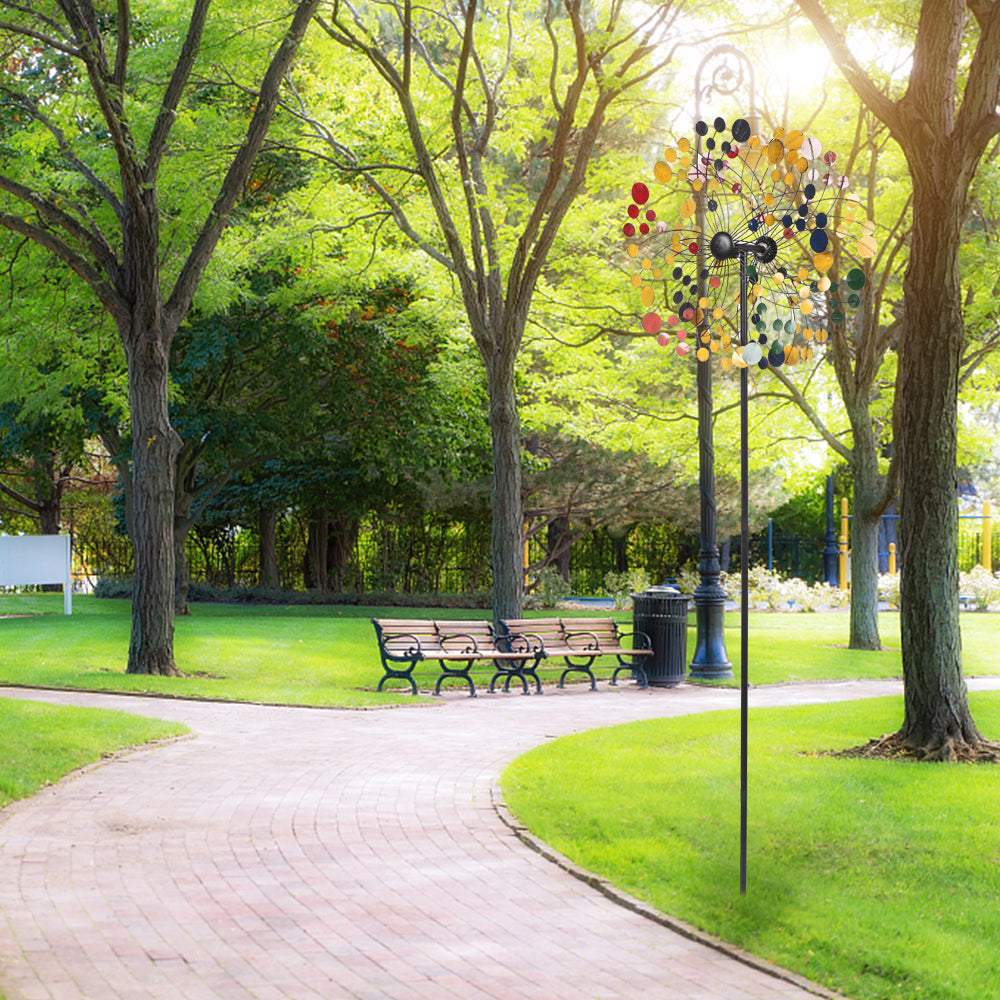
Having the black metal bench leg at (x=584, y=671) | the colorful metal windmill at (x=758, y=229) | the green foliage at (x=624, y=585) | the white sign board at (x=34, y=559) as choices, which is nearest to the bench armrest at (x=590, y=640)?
the black metal bench leg at (x=584, y=671)

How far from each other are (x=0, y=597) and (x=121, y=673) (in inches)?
720

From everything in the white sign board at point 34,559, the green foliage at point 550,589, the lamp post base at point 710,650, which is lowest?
the lamp post base at point 710,650

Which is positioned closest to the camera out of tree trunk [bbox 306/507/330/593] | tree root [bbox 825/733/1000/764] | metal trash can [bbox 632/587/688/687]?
tree root [bbox 825/733/1000/764]

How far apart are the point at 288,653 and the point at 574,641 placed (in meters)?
4.78

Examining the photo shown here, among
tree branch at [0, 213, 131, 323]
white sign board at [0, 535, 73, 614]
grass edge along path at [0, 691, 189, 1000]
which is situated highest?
tree branch at [0, 213, 131, 323]

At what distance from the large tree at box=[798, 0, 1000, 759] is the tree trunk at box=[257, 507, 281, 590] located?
25476 millimetres

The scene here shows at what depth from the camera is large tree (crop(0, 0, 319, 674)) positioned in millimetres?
15141

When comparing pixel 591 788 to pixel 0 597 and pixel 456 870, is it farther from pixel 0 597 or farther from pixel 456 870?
pixel 0 597

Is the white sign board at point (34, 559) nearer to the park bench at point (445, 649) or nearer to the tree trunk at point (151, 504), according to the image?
the tree trunk at point (151, 504)

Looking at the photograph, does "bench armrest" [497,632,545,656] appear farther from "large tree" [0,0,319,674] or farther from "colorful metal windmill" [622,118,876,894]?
"colorful metal windmill" [622,118,876,894]

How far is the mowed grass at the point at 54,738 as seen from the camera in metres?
9.06

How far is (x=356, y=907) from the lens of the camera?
19.6 ft

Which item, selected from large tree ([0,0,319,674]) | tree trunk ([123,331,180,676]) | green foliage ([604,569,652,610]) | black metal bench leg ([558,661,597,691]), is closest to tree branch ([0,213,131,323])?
large tree ([0,0,319,674])

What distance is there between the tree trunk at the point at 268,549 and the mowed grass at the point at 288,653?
205 inches
